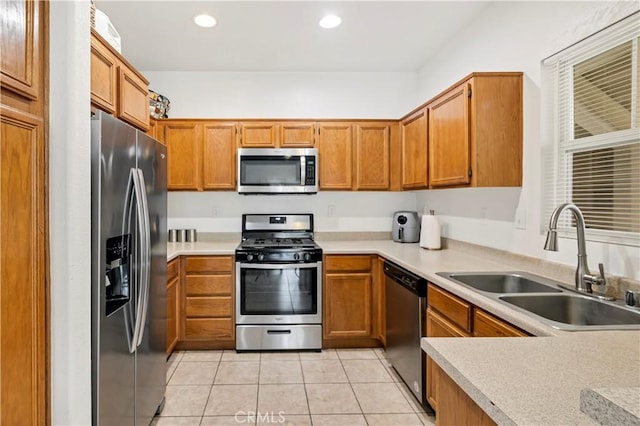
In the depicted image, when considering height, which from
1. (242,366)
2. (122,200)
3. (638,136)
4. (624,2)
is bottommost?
(242,366)

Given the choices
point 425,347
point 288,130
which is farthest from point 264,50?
point 425,347

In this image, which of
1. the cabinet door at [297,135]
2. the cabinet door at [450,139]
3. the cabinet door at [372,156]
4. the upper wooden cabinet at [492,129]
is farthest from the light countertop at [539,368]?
the cabinet door at [297,135]

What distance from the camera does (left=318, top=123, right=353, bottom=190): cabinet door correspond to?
3.64 metres

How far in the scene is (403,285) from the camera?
2559 millimetres

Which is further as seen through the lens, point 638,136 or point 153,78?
point 153,78

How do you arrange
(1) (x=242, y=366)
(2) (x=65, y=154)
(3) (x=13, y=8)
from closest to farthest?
(3) (x=13, y=8), (2) (x=65, y=154), (1) (x=242, y=366)

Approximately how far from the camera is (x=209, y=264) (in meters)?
3.22

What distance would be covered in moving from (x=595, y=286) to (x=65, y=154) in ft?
7.32

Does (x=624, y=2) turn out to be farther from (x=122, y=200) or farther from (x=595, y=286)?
(x=122, y=200)

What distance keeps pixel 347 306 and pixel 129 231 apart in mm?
2089

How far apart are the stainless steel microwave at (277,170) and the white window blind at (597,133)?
6.52 feet

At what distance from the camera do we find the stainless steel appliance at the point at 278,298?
320cm

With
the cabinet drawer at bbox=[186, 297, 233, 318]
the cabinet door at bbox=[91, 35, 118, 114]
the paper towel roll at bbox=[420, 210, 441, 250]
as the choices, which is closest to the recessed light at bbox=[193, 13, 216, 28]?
the cabinet door at bbox=[91, 35, 118, 114]

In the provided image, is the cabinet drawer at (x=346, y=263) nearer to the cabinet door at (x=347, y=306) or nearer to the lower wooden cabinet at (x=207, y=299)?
the cabinet door at (x=347, y=306)
